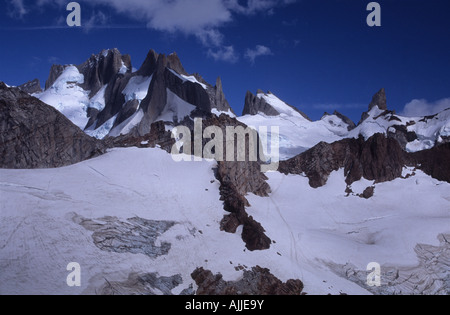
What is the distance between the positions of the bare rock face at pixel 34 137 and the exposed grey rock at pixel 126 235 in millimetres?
20434

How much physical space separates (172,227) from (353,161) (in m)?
49.5

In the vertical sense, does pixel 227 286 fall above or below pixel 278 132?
below

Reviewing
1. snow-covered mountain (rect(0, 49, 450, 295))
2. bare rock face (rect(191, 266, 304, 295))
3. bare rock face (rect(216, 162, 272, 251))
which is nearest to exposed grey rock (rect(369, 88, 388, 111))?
snow-covered mountain (rect(0, 49, 450, 295))

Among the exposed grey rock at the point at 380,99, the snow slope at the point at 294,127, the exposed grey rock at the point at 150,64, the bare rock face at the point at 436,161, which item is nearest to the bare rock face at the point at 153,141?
the snow slope at the point at 294,127

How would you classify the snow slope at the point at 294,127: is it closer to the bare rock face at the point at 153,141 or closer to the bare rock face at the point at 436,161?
the bare rock face at the point at 436,161

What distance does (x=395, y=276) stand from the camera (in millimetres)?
44312

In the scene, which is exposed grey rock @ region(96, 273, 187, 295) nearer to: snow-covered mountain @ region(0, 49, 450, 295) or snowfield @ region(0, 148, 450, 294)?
snow-covered mountain @ region(0, 49, 450, 295)

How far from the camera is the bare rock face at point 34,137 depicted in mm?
51469

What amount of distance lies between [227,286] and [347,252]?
2018 centimetres

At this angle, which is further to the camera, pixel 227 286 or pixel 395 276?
pixel 395 276

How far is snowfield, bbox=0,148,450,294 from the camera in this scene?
3216 cm
